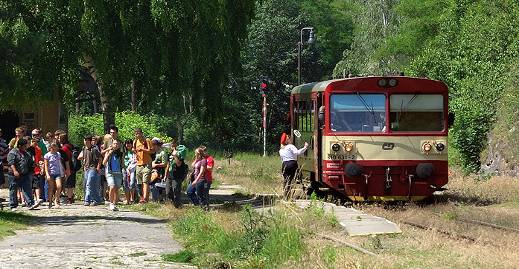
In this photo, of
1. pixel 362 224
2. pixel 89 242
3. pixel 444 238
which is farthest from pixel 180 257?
pixel 444 238

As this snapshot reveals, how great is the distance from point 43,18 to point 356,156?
8.09 meters

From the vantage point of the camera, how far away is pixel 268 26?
254 ft

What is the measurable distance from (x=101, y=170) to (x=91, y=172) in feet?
2.84

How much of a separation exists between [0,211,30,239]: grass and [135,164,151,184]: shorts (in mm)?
4658

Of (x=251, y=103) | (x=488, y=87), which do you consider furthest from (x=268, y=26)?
(x=488, y=87)

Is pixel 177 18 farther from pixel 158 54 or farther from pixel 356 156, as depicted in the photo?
pixel 356 156

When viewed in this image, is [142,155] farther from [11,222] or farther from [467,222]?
[467,222]

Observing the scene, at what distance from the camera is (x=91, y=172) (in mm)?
24875

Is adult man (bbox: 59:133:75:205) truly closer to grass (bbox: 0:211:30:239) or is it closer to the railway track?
grass (bbox: 0:211:30:239)

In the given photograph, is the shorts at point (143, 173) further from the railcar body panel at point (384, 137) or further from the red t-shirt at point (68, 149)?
the railcar body panel at point (384, 137)

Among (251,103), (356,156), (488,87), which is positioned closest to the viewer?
(356,156)

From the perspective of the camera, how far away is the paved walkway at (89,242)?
46.9ft

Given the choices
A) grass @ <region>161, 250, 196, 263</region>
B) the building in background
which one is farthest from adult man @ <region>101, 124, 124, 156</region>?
the building in background

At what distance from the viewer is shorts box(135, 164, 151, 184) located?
25859 millimetres
